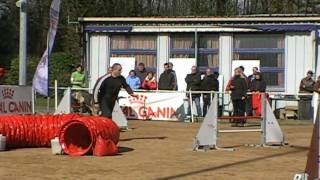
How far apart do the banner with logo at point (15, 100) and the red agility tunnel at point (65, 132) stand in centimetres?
306

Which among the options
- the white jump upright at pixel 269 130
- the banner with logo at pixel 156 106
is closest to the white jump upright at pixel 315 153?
the white jump upright at pixel 269 130

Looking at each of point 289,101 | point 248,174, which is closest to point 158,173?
point 248,174

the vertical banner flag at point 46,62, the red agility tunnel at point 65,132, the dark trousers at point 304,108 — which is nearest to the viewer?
the red agility tunnel at point 65,132

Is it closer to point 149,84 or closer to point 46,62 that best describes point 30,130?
point 46,62

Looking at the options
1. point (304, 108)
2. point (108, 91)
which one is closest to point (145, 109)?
point (304, 108)

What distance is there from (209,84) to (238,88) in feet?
7.04

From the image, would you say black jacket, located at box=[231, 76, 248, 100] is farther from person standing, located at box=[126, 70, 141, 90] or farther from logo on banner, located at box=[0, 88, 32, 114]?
logo on banner, located at box=[0, 88, 32, 114]

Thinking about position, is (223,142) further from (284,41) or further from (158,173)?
(284,41)

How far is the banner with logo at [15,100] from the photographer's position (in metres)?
18.7

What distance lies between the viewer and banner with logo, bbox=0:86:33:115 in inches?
738

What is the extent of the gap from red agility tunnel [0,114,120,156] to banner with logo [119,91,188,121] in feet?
29.3

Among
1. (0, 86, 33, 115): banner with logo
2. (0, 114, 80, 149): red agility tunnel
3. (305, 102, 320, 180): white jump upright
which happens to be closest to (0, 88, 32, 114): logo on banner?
(0, 86, 33, 115): banner with logo

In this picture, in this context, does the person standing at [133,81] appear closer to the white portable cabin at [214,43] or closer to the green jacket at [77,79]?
the green jacket at [77,79]

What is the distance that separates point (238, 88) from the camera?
73.5 ft
